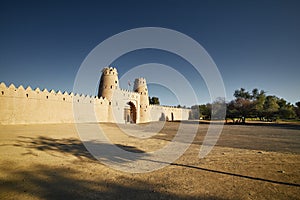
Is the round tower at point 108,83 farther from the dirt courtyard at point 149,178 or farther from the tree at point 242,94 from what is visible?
the tree at point 242,94

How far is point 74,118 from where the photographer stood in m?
22.3

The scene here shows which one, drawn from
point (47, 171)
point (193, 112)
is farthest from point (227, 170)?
point (193, 112)

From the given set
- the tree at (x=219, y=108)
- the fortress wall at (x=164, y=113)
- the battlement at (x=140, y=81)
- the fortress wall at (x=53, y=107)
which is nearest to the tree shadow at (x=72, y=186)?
the fortress wall at (x=53, y=107)

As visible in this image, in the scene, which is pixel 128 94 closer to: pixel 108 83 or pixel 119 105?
pixel 119 105

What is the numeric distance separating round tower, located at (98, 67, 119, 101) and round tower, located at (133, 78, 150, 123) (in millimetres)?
7101

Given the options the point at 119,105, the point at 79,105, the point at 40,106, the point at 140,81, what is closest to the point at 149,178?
the point at 40,106

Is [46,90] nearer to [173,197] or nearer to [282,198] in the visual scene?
[173,197]

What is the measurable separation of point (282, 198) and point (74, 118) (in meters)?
22.6

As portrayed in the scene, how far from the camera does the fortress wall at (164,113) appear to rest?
4241cm

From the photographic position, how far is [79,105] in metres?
23.2

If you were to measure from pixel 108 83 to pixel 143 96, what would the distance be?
979cm

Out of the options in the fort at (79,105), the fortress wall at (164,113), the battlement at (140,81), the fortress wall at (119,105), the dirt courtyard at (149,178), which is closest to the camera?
the dirt courtyard at (149,178)

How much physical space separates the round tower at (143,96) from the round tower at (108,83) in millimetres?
7101

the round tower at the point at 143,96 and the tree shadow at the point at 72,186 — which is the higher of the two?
the round tower at the point at 143,96
